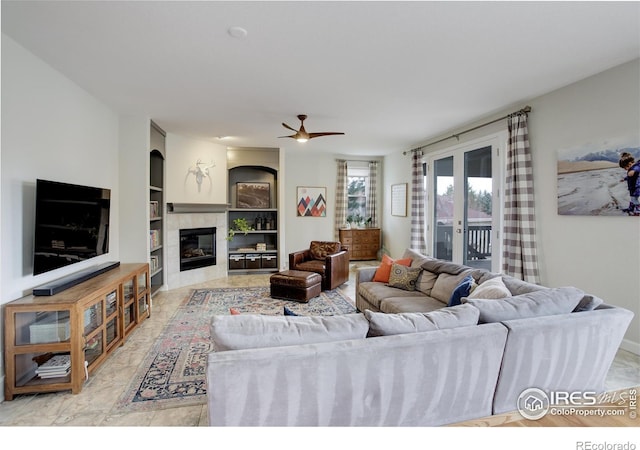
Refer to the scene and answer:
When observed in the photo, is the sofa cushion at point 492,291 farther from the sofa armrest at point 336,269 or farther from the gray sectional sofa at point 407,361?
the sofa armrest at point 336,269

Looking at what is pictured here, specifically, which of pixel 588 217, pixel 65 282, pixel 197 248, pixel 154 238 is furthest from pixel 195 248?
pixel 588 217

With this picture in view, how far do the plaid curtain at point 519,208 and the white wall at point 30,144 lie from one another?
493 cm

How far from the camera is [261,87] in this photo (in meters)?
3.41

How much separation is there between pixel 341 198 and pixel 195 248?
3484mm

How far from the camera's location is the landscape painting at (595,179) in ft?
9.55

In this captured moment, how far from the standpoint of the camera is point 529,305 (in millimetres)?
1891

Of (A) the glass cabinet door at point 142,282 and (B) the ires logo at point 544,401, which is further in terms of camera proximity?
(A) the glass cabinet door at point 142,282

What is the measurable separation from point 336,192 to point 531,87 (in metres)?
4.68

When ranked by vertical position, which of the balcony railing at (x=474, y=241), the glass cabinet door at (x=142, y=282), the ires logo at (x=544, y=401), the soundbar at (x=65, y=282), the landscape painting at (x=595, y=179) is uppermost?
the landscape painting at (x=595, y=179)

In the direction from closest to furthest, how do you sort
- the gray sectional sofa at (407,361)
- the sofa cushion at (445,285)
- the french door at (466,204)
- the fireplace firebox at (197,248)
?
the gray sectional sofa at (407,361), the sofa cushion at (445,285), the french door at (466,204), the fireplace firebox at (197,248)

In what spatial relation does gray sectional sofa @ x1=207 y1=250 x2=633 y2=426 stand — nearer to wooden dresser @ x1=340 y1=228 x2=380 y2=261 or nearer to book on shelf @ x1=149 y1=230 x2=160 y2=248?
book on shelf @ x1=149 y1=230 x2=160 y2=248

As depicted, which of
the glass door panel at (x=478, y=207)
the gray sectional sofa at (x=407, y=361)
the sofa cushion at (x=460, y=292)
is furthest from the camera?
the glass door panel at (x=478, y=207)

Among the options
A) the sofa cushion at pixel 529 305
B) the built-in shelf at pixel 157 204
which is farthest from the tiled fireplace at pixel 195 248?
the sofa cushion at pixel 529 305

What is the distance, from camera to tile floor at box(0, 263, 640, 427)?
6.53ft
